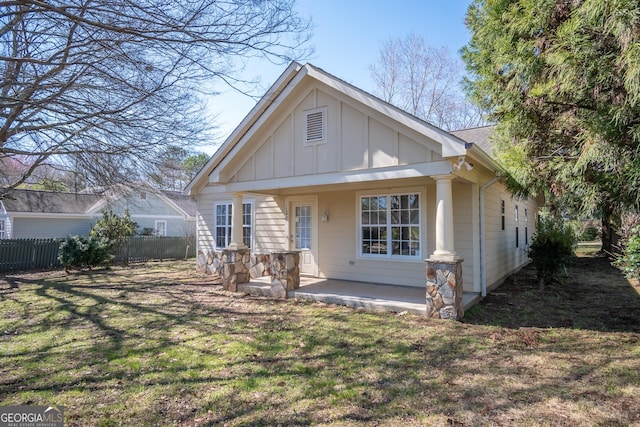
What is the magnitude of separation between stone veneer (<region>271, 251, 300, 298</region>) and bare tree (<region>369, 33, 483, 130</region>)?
677 inches

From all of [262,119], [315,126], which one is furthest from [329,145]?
[262,119]

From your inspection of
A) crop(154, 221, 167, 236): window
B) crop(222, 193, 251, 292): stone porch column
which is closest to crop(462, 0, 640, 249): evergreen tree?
crop(222, 193, 251, 292): stone porch column

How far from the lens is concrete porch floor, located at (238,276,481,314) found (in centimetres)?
660

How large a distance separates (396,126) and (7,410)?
624 cm

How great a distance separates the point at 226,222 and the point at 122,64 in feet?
21.8

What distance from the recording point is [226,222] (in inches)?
469

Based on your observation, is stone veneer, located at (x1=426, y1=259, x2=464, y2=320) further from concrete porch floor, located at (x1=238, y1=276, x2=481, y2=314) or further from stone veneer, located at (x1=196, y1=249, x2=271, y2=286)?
stone veneer, located at (x1=196, y1=249, x2=271, y2=286)

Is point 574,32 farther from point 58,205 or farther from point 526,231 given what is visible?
point 58,205

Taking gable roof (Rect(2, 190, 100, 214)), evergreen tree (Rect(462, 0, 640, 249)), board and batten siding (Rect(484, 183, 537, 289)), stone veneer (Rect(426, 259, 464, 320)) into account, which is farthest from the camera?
gable roof (Rect(2, 190, 100, 214))

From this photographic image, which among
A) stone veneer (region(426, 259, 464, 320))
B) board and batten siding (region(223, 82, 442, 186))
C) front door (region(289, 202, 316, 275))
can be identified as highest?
board and batten siding (region(223, 82, 442, 186))

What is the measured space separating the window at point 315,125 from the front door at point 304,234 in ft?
9.08

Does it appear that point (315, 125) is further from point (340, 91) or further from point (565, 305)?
point (565, 305)

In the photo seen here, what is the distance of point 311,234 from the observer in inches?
391

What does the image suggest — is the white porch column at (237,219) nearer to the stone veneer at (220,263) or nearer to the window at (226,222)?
the stone veneer at (220,263)
